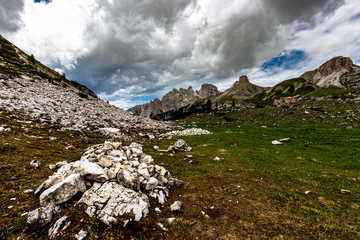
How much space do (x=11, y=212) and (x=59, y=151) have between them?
1100cm

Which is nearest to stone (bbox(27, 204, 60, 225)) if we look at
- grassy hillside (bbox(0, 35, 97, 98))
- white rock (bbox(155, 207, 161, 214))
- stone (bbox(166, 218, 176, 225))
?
white rock (bbox(155, 207, 161, 214))

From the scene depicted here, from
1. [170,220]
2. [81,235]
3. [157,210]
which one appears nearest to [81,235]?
[81,235]

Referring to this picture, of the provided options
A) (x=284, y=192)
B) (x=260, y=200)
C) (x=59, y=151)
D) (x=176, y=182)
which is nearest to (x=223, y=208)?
(x=260, y=200)

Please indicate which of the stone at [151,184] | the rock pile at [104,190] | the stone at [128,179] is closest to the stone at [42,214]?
the rock pile at [104,190]

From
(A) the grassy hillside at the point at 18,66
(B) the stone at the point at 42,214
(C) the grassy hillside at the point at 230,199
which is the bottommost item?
(C) the grassy hillside at the point at 230,199

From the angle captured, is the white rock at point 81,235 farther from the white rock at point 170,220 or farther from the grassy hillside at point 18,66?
the grassy hillside at point 18,66

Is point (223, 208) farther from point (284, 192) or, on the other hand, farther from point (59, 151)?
point (59, 151)

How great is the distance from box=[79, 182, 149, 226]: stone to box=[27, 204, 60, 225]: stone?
119cm

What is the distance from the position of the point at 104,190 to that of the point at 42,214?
2757 mm

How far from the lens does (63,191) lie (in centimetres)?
770

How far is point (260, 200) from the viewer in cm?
1048

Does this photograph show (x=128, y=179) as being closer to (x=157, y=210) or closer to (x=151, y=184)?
(x=151, y=184)

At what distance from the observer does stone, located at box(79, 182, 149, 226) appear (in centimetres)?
733

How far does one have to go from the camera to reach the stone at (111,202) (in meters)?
7.33
